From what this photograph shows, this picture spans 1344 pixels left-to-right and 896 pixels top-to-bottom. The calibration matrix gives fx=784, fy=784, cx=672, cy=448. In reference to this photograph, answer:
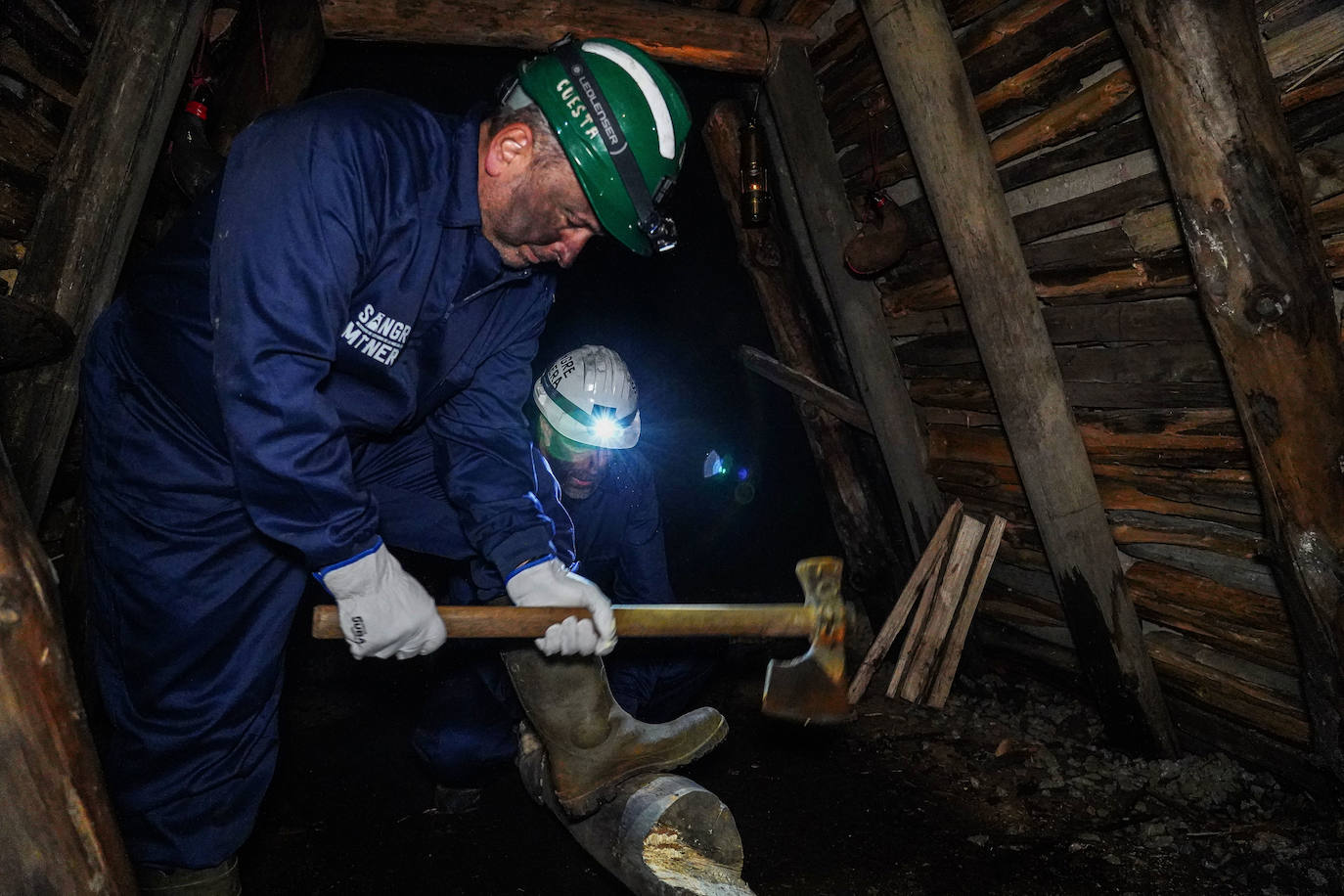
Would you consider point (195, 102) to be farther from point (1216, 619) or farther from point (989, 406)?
point (1216, 619)

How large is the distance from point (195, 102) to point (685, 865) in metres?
3.62

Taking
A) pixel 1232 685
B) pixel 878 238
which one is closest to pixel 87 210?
pixel 878 238

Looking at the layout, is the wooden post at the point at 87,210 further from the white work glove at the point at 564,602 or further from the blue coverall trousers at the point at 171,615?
the white work glove at the point at 564,602

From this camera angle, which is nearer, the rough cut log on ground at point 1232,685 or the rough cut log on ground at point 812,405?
the rough cut log on ground at point 1232,685

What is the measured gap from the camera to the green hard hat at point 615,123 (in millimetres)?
2004

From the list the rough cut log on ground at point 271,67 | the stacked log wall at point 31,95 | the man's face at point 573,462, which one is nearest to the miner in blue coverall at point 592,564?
the man's face at point 573,462

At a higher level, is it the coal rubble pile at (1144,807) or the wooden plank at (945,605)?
the wooden plank at (945,605)

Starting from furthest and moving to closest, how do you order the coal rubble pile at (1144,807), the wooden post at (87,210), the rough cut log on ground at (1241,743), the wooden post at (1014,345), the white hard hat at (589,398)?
the white hard hat at (589,398), the rough cut log on ground at (1241,743), the wooden post at (1014,345), the coal rubble pile at (1144,807), the wooden post at (87,210)

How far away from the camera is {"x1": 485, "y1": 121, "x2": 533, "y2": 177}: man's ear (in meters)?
2.09

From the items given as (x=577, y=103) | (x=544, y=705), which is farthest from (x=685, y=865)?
(x=577, y=103)

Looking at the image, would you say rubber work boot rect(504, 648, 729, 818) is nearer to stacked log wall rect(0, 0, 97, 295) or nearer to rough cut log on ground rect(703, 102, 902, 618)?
stacked log wall rect(0, 0, 97, 295)

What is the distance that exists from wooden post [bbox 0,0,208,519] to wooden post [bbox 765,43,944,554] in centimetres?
286

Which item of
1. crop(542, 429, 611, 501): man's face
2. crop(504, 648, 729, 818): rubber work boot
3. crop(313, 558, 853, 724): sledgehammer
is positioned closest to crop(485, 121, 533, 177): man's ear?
crop(313, 558, 853, 724): sledgehammer

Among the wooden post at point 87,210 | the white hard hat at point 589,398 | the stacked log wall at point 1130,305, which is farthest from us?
the white hard hat at point 589,398
